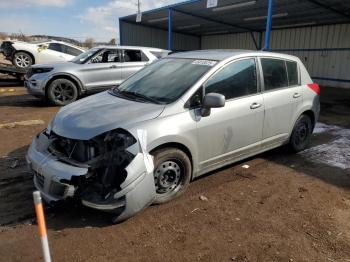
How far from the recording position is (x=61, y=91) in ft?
29.7

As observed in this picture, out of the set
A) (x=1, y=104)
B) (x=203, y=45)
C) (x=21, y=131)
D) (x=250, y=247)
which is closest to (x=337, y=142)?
(x=250, y=247)

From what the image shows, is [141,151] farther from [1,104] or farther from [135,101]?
[1,104]

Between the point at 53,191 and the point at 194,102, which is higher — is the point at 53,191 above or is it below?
below

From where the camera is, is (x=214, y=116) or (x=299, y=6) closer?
(x=214, y=116)

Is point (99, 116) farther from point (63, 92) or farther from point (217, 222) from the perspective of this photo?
point (63, 92)

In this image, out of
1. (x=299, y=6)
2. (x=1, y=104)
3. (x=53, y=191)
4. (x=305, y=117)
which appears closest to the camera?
(x=53, y=191)

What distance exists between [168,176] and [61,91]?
645 cm

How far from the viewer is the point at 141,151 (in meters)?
3.21

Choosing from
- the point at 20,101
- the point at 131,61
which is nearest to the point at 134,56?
the point at 131,61

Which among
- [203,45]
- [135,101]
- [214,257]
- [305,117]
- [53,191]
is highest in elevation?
[203,45]

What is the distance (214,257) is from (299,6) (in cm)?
1371

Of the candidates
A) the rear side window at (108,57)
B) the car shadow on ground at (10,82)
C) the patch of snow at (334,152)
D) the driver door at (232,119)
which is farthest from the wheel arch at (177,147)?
the car shadow on ground at (10,82)

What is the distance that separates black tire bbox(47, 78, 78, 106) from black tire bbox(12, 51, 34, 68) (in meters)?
5.84

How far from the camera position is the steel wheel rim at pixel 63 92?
8.96m
